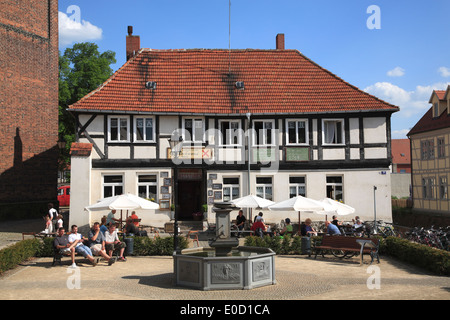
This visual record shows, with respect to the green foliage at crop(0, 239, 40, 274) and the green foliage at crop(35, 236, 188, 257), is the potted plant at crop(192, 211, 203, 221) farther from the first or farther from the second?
the green foliage at crop(0, 239, 40, 274)

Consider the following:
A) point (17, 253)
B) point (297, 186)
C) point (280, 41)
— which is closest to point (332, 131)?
point (297, 186)

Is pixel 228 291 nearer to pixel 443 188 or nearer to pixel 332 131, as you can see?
pixel 332 131

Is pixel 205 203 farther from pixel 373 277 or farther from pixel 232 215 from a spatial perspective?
pixel 373 277

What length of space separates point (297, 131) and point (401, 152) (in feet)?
148

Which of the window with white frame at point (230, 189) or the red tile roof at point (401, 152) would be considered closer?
the window with white frame at point (230, 189)

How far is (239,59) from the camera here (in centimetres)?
2661

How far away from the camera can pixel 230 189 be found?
23.4 metres

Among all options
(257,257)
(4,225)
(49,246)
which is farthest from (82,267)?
(4,225)

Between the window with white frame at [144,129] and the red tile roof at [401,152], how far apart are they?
157 ft

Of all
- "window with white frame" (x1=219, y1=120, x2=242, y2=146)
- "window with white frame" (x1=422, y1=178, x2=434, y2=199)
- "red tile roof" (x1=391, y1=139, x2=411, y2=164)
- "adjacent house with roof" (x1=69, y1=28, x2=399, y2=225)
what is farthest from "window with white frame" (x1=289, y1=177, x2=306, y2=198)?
"red tile roof" (x1=391, y1=139, x2=411, y2=164)

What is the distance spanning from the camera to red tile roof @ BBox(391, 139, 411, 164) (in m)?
62.8

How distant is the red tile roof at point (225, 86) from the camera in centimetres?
2312
